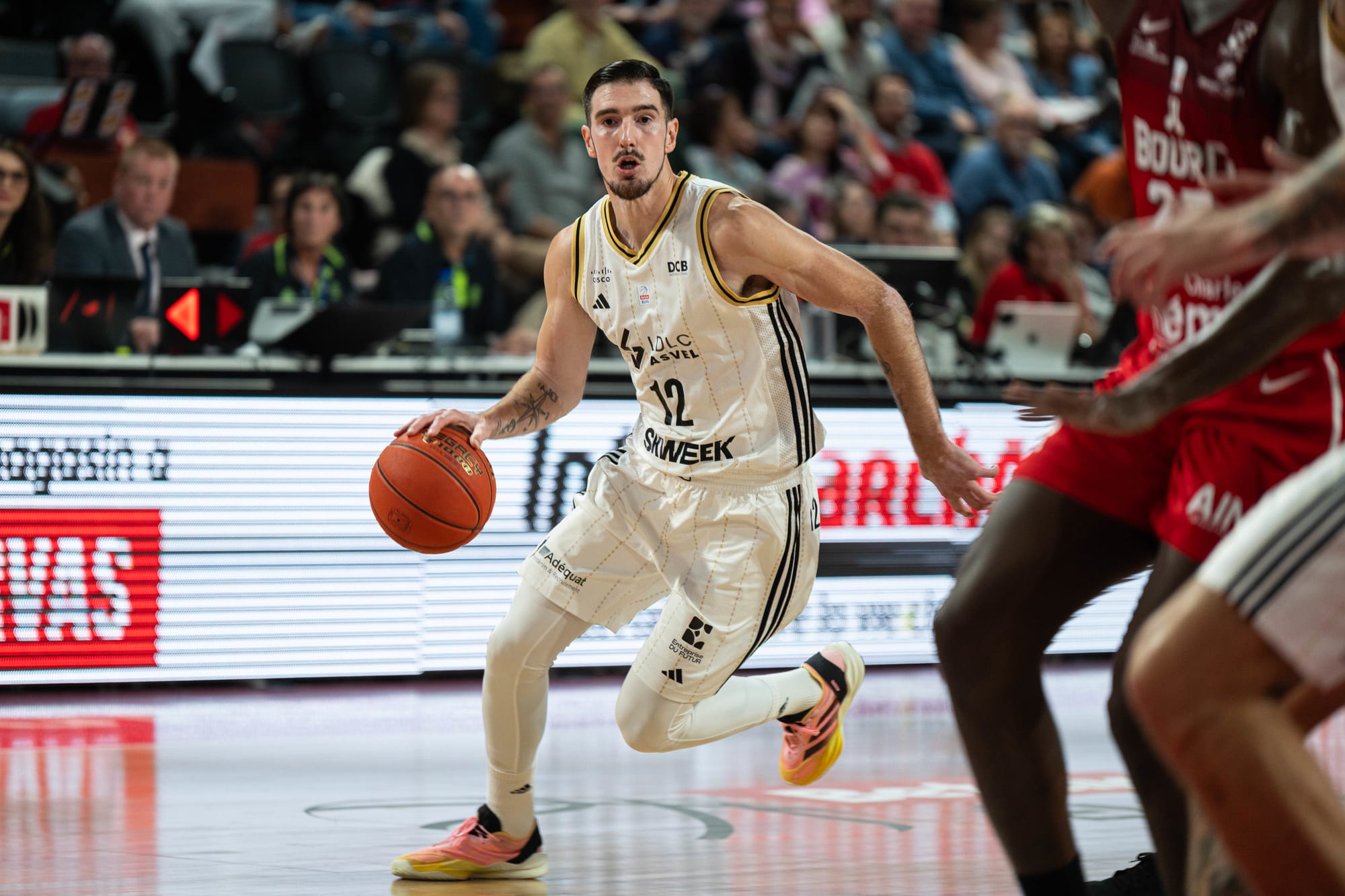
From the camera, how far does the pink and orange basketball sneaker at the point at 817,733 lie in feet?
17.7

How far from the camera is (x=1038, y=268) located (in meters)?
10.5

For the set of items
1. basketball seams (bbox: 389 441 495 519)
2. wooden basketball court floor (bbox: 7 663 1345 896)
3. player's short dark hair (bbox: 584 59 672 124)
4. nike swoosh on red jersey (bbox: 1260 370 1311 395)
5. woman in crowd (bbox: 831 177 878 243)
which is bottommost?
wooden basketball court floor (bbox: 7 663 1345 896)

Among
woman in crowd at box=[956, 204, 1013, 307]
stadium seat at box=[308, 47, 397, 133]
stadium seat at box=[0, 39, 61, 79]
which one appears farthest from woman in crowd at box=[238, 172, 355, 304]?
woman in crowd at box=[956, 204, 1013, 307]

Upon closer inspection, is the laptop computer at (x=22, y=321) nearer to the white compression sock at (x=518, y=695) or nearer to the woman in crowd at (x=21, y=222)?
the woman in crowd at (x=21, y=222)

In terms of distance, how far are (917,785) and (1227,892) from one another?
12.3 ft

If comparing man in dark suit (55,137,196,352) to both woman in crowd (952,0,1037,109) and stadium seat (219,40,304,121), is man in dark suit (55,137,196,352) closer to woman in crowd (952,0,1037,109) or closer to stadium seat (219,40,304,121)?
stadium seat (219,40,304,121)

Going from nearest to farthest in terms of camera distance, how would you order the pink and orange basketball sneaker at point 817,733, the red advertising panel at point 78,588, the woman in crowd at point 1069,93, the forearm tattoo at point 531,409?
the forearm tattoo at point 531,409 < the pink and orange basketball sneaker at point 817,733 < the red advertising panel at point 78,588 < the woman in crowd at point 1069,93

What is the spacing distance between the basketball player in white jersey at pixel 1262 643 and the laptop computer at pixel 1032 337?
7.25 meters

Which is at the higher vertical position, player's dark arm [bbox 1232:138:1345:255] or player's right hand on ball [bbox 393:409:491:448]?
player's dark arm [bbox 1232:138:1345:255]

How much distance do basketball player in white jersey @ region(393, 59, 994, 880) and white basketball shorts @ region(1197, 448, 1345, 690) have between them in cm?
235

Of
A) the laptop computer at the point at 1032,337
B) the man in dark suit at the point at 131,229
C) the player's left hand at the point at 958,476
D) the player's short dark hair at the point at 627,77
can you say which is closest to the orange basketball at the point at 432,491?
the player's short dark hair at the point at 627,77

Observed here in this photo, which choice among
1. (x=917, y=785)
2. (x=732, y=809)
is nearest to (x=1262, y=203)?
(x=732, y=809)

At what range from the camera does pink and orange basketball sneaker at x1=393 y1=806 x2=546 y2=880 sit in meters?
4.62

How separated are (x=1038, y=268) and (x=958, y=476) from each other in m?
6.97
